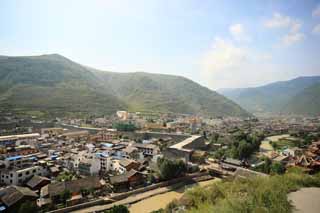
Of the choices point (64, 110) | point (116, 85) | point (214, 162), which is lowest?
point (214, 162)

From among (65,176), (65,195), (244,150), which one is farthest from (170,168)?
(244,150)

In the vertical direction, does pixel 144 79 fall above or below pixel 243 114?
above

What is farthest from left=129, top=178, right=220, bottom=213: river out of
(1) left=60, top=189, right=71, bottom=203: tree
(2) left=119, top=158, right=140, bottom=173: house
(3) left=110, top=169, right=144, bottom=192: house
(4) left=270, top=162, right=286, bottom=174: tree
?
(4) left=270, top=162, right=286, bottom=174: tree

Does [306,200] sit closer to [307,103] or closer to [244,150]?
[244,150]

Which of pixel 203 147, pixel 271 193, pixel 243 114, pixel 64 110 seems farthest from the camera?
pixel 243 114

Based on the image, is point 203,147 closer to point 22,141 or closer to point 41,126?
point 22,141

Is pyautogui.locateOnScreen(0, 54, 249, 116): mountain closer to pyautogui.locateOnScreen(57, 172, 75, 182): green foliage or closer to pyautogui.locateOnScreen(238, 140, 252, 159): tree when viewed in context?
pyautogui.locateOnScreen(57, 172, 75, 182): green foliage

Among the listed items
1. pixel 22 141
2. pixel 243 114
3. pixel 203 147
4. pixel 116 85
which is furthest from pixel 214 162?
pixel 116 85
